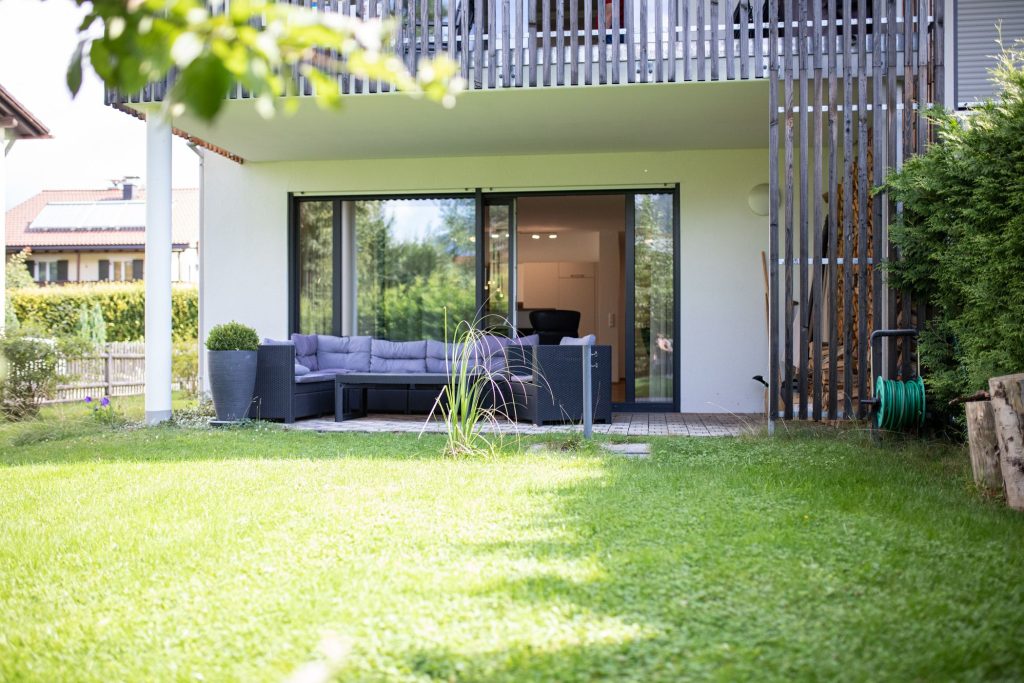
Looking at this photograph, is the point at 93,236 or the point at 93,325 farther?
the point at 93,236

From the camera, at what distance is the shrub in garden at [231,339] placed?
765cm

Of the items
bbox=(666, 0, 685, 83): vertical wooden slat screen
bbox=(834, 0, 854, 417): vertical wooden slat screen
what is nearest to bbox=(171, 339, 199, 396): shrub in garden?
bbox=(666, 0, 685, 83): vertical wooden slat screen

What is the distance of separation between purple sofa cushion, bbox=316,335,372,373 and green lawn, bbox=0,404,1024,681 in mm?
3912

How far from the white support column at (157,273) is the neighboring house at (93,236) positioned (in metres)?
17.7

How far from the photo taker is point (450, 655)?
2.28m

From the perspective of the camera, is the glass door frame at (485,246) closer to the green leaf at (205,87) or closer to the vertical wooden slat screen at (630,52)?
the vertical wooden slat screen at (630,52)

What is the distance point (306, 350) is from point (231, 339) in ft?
4.68

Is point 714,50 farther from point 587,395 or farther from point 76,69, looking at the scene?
point 76,69

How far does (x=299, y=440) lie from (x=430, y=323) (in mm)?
3359

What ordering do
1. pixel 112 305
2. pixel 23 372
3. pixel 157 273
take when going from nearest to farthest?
pixel 157 273 → pixel 23 372 → pixel 112 305

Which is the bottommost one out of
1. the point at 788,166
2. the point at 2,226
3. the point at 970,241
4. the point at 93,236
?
the point at 970,241

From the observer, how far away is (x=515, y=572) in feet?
9.80

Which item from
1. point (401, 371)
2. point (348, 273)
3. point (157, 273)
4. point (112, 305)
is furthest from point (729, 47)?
point (112, 305)

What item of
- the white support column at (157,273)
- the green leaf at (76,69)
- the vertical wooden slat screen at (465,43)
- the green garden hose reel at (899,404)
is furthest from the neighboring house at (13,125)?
the green leaf at (76,69)
